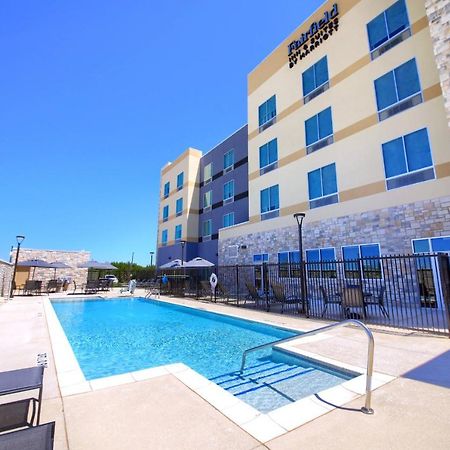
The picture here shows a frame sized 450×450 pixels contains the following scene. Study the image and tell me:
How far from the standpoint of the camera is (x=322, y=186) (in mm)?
14438

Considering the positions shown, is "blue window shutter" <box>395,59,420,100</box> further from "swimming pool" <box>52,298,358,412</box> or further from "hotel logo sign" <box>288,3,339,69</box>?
"swimming pool" <box>52,298,358,412</box>

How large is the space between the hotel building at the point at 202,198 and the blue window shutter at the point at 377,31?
35.8ft

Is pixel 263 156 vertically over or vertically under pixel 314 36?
under

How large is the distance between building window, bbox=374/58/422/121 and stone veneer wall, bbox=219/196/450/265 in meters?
4.44

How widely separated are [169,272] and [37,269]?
12989 mm

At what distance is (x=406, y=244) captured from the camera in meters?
Answer: 10.7

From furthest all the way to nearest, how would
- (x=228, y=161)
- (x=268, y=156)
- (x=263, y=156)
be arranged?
(x=228, y=161)
(x=263, y=156)
(x=268, y=156)

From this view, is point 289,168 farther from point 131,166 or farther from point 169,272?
point 131,166

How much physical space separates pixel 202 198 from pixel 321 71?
16.3 meters

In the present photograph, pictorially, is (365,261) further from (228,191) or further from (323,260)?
(228,191)

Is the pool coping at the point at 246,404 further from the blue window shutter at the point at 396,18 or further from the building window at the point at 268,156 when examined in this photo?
the blue window shutter at the point at 396,18

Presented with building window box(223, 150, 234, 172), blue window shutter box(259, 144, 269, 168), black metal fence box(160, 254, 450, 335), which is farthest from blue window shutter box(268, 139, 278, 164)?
black metal fence box(160, 254, 450, 335)

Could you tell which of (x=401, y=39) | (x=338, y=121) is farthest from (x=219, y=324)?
(x=401, y=39)

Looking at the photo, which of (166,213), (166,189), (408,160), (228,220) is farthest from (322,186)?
(166,189)
